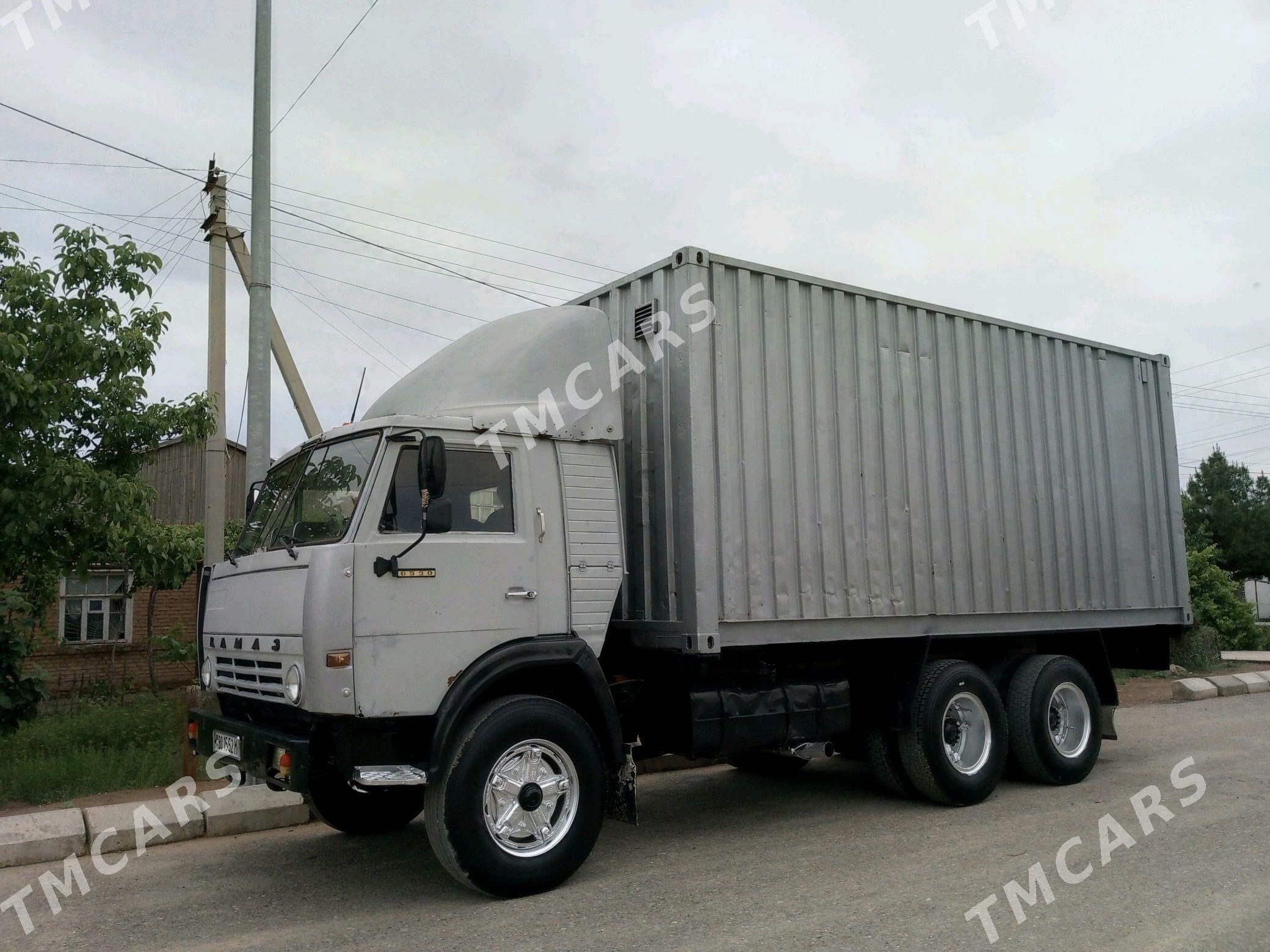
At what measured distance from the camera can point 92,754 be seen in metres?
8.68

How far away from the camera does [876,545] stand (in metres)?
7.25

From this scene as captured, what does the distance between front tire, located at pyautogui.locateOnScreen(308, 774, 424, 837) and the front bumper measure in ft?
2.53

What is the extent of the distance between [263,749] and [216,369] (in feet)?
20.6

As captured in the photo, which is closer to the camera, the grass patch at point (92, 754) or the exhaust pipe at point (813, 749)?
the exhaust pipe at point (813, 749)

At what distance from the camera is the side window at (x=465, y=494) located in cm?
539

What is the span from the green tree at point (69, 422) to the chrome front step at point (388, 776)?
4093mm

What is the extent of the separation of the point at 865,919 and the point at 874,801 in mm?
2991

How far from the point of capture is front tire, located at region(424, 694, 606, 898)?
17.0 ft

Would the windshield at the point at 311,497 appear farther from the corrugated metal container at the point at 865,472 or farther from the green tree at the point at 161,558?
the green tree at the point at 161,558

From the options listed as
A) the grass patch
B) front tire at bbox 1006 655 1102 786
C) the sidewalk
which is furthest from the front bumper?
the sidewalk

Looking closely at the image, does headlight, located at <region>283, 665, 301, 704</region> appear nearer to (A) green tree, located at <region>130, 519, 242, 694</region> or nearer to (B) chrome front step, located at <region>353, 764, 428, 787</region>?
(B) chrome front step, located at <region>353, 764, 428, 787</region>

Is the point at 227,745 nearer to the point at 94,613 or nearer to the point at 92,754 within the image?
the point at 92,754


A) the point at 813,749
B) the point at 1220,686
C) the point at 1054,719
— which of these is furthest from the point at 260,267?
the point at 1220,686

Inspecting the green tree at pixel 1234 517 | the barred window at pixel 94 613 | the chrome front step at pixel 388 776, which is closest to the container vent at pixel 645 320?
the chrome front step at pixel 388 776
